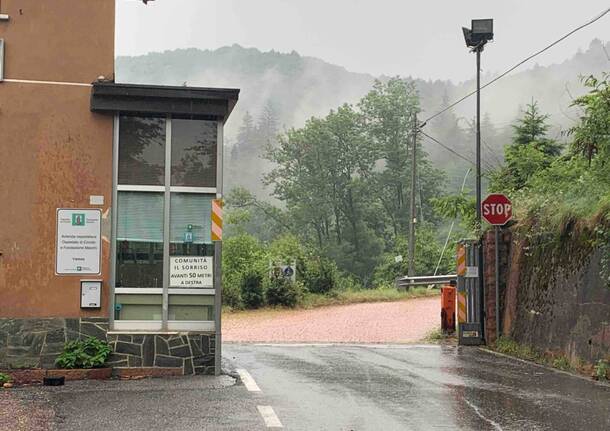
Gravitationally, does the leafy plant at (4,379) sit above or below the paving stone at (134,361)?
below

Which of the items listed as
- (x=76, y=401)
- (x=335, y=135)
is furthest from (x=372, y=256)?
(x=76, y=401)

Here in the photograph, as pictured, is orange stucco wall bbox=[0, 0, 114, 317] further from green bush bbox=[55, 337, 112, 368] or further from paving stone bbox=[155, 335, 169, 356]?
paving stone bbox=[155, 335, 169, 356]

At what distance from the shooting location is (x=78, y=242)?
1245 centimetres

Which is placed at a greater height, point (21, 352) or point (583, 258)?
point (583, 258)

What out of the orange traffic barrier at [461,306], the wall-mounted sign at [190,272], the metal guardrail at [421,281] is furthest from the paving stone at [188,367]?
the metal guardrail at [421,281]

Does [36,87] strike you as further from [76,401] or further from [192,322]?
[76,401]

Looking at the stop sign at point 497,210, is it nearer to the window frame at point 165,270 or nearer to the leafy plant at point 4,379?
the window frame at point 165,270

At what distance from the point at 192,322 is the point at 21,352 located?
2457 mm

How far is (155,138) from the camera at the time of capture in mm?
Answer: 12906

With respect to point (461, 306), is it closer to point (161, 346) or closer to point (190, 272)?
point (190, 272)

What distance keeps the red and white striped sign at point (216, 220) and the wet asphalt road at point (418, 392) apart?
215 centimetres

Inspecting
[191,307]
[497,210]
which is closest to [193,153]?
[191,307]

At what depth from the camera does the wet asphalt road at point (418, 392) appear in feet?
28.6

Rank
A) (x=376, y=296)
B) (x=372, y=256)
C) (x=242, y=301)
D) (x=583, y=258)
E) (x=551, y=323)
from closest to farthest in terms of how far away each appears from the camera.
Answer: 1. (x=583, y=258)
2. (x=551, y=323)
3. (x=242, y=301)
4. (x=376, y=296)
5. (x=372, y=256)
